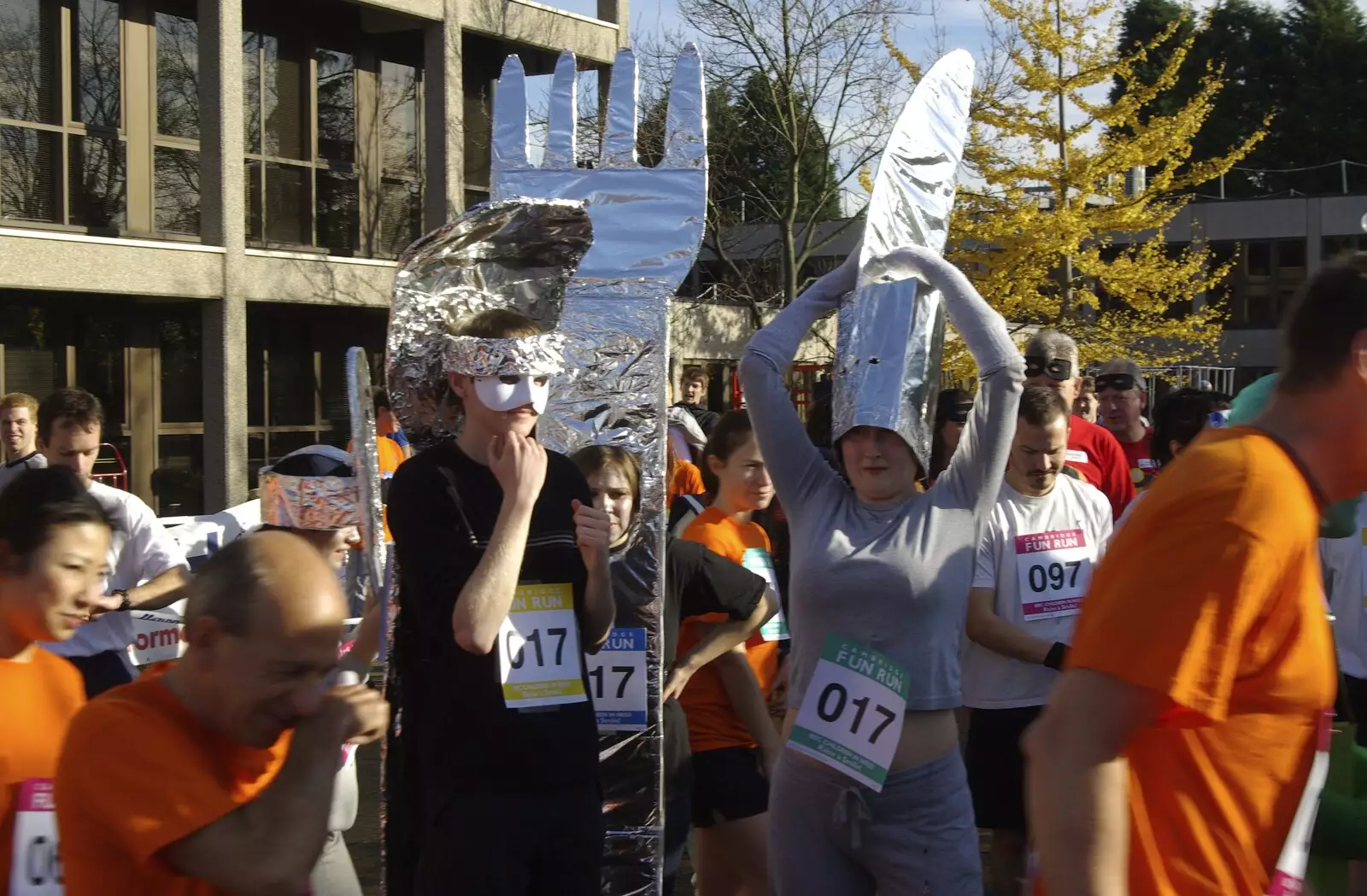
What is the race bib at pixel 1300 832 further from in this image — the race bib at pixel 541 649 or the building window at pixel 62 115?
the building window at pixel 62 115

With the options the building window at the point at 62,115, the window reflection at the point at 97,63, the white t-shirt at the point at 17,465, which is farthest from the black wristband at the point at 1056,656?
the window reflection at the point at 97,63

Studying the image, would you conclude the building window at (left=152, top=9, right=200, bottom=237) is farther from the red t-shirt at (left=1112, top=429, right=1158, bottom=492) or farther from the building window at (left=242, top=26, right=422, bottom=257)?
the red t-shirt at (left=1112, top=429, right=1158, bottom=492)

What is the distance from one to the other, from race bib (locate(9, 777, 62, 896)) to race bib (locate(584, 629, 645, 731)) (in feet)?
6.17

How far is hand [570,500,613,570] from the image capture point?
320cm

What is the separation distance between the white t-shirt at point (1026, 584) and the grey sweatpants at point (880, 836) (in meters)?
1.22

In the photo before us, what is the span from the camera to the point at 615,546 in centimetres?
414

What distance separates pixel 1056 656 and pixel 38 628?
2.85 metres

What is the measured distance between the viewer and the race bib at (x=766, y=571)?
4586 millimetres

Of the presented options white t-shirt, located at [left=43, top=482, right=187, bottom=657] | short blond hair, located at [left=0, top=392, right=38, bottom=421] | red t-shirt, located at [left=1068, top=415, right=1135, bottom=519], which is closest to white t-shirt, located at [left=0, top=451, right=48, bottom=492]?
short blond hair, located at [left=0, top=392, right=38, bottom=421]

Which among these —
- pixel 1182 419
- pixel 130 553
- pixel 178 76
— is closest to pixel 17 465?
pixel 130 553

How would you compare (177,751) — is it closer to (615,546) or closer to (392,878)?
(392,878)

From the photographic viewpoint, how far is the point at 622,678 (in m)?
4.09

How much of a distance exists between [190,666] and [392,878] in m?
1.44

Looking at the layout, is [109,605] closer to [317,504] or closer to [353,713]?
[317,504]
